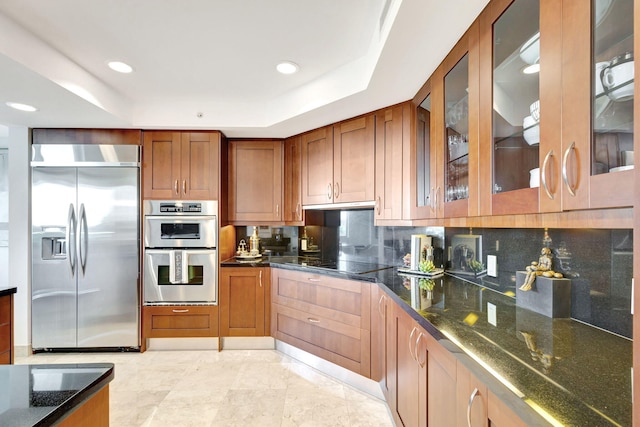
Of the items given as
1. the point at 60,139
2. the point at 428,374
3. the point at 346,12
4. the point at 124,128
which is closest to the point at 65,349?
the point at 60,139

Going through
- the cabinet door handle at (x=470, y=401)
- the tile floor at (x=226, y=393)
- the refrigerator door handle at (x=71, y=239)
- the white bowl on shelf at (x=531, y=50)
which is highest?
the white bowl on shelf at (x=531, y=50)

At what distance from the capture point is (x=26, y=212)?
9.92 ft

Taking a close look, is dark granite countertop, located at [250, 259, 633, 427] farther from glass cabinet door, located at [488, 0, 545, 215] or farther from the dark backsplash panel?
glass cabinet door, located at [488, 0, 545, 215]

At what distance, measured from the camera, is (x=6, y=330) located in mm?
1695

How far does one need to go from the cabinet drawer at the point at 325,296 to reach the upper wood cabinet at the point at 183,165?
45.6 inches

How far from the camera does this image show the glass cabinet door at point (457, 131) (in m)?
1.48

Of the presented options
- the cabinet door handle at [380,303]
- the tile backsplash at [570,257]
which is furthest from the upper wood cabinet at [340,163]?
the cabinet door handle at [380,303]

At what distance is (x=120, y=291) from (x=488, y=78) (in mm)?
3459

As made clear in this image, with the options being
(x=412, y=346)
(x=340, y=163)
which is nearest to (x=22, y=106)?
(x=340, y=163)

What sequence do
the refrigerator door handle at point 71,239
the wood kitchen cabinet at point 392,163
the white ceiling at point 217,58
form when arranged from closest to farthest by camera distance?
the white ceiling at point 217,58
the wood kitchen cabinet at point 392,163
the refrigerator door handle at point 71,239

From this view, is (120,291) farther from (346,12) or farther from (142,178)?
(346,12)

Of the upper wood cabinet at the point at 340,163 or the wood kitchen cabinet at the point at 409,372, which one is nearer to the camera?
the wood kitchen cabinet at the point at 409,372

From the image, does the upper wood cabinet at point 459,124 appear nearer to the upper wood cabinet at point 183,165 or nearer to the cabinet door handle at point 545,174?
the cabinet door handle at point 545,174

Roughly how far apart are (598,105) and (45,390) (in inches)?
60.1
